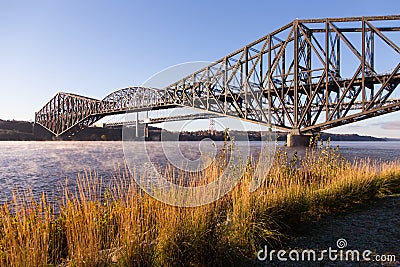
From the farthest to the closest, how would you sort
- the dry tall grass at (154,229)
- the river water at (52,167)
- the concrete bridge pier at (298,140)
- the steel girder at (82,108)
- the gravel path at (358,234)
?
the steel girder at (82,108) < the concrete bridge pier at (298,140) < the river water at (52,167) < the gravel path at (358,234) < the dry tall grass at (154,229)

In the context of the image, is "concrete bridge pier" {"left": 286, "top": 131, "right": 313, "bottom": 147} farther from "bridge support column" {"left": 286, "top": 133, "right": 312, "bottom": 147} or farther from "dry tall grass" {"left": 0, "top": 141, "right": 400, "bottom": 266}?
"dry tall grass" {"left": 0, "top": 141, "right": 400, "bottom": 266}

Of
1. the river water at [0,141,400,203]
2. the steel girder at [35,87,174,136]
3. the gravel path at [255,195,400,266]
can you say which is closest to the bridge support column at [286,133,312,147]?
the river water at [0,141,400,203]

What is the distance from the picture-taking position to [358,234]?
A: 14.1ft

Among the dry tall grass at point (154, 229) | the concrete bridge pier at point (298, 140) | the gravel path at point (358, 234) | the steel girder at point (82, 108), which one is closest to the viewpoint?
the dry tall grass at point (154, 229)

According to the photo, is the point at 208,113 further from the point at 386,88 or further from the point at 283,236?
the point at 283,236

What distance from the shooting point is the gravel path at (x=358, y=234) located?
3531mm

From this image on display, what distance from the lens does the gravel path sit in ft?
11.6

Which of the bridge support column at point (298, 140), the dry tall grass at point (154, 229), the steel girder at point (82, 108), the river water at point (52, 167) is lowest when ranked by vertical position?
the river water at point (52, 167)

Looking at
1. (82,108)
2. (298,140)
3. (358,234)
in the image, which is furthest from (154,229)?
(82,108)

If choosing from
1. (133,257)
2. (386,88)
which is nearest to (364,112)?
(386,88)

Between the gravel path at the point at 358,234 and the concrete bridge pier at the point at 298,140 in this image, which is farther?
the concrete bridge pier at the point at 298,140

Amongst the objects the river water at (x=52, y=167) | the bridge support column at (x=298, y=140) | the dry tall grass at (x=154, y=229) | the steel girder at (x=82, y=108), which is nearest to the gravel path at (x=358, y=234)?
the dry tall grass at (x=154, y=229)

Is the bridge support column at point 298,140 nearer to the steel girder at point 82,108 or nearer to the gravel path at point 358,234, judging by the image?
the gravel path at point 358,234

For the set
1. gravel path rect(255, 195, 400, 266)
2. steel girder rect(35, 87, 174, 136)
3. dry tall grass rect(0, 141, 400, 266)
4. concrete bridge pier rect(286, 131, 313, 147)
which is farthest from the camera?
steel girder rect(35, 87, 174, 136)
